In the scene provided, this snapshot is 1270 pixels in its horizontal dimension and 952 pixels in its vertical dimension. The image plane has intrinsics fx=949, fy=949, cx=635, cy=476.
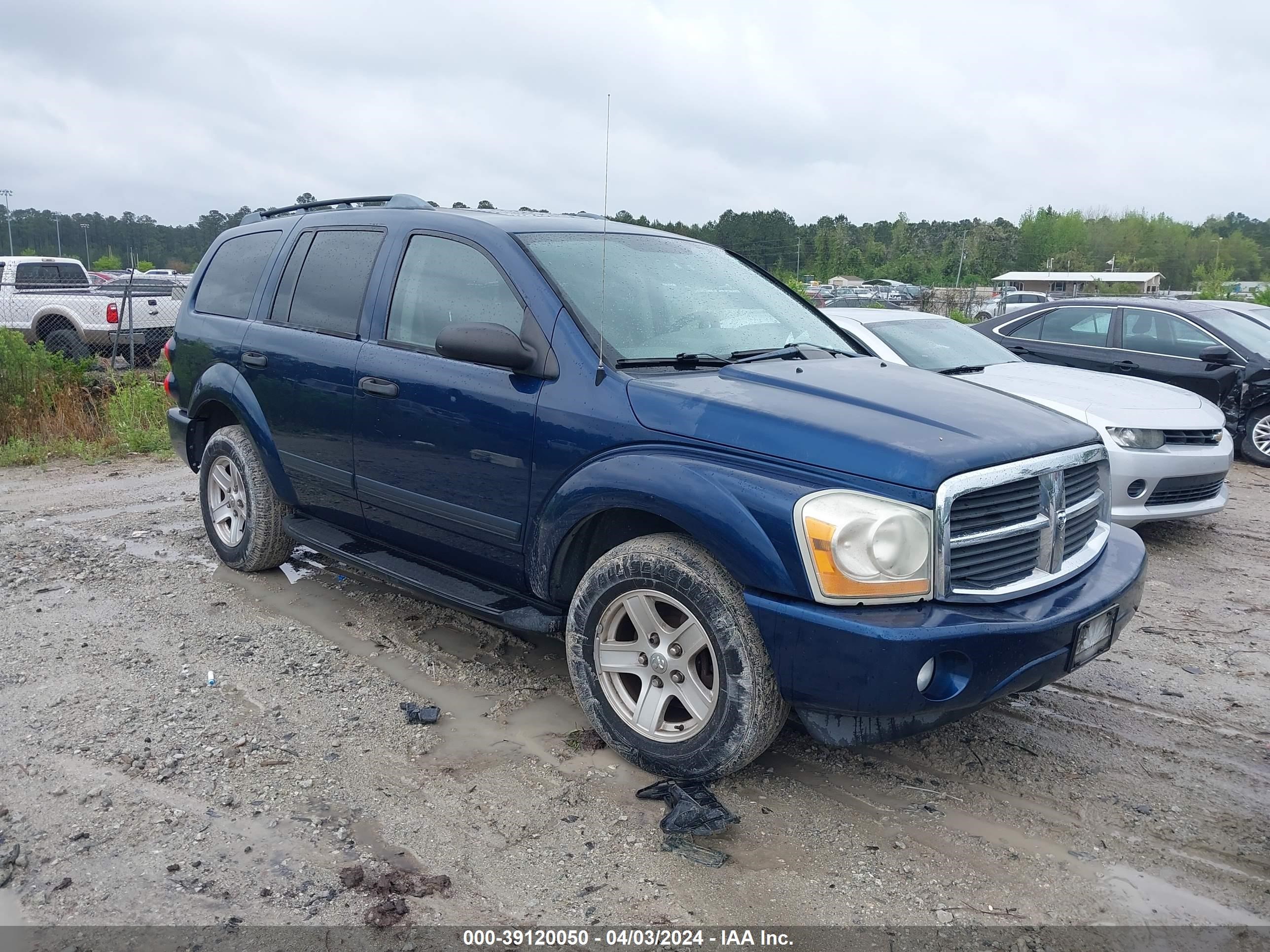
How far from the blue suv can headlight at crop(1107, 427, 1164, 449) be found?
2749 mm

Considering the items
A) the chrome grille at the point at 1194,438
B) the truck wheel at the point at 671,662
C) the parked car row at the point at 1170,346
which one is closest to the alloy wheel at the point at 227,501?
the truck wheel at the point at 671,662

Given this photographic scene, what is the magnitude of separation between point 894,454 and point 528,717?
5.99 ft

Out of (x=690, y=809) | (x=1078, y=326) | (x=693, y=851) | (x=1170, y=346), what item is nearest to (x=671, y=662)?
(x=690, y=809)

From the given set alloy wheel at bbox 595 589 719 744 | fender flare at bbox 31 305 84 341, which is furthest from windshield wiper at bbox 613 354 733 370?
fender flare at bbox 31 305 84 341

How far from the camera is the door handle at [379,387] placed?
400cm

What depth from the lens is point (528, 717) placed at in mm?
3754

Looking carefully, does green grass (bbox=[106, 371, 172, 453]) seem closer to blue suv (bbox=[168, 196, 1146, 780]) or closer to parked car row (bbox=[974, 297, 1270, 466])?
blue suv (bbox=[168, 196, 1146, 780])

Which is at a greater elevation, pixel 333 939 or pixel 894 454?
pixel 894 454

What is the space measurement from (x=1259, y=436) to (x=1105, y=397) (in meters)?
3.87

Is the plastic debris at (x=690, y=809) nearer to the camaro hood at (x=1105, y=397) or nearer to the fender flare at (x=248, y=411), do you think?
the fender flare at (x=248, y=411)

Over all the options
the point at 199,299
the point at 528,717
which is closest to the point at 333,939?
the point at 528,717

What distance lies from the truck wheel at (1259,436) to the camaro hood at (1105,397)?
2.86 meters

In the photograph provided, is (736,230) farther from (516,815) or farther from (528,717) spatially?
(516,815)

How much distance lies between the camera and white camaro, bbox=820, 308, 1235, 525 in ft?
20.1
